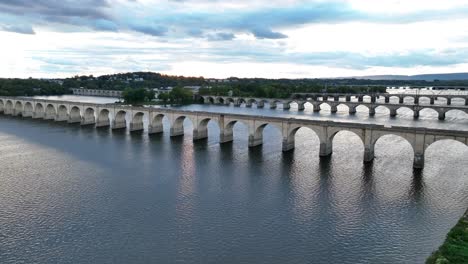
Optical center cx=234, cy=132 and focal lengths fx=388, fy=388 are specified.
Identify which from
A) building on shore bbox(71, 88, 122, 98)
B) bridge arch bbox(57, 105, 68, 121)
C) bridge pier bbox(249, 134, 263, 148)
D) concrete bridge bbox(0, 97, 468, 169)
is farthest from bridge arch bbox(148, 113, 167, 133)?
building on shore bbox(71, 88, 122, 98)

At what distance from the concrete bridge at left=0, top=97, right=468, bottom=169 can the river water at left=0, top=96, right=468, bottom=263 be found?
252cm

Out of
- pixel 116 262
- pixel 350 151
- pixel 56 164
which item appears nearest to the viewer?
pixel 116 262

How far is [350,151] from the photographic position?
5031 centimetres

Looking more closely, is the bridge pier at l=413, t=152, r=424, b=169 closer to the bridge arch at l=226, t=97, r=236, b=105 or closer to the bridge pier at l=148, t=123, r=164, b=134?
the bridge pier at l=148, t=123, r=164, b=134

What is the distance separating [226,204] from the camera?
3162 cm

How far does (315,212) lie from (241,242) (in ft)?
25.3

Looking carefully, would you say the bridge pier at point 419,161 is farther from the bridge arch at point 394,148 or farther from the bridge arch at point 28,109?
the bridge arch at point 28,109

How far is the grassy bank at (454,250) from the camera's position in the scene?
20.6m

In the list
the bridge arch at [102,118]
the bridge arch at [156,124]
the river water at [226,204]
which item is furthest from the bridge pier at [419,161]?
the bridge arch at [102,118]

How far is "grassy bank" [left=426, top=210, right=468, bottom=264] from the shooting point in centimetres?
2059

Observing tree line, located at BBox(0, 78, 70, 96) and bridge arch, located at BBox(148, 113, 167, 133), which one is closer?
bridge arch, located at BBox(148, 113, 167, 133)

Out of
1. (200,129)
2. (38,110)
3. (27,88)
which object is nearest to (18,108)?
(38,110)

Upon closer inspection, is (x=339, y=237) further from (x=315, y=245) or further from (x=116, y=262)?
(x=116, y=262)

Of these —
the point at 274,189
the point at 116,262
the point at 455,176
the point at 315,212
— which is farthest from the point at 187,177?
the point at 455,176
